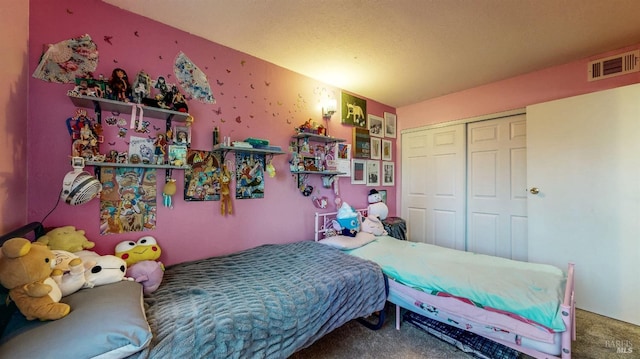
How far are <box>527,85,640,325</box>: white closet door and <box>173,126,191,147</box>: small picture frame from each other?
3170mm

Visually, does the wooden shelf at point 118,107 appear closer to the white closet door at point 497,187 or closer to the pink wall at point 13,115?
the pink wall at point 13,115

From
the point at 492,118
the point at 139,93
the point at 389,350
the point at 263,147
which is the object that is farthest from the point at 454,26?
the point at 389,350

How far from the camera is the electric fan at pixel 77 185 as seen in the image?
1340 millimetres

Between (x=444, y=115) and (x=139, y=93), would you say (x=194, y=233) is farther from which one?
(x=444, y=115)

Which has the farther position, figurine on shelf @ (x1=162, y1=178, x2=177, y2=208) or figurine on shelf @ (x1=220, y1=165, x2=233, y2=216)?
figurine on shelf @ (x1=220, y1=165, x2=233, y2=216)

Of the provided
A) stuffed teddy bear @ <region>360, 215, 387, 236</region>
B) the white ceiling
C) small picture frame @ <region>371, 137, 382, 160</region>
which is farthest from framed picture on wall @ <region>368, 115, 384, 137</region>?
stuffed teddy bear @ <region>360, 215, 387, 236</region>

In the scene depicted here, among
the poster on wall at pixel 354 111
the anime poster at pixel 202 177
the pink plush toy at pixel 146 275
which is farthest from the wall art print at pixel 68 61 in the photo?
the poster on wall at pixel 354 111

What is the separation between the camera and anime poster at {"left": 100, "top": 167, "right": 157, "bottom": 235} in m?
1.57

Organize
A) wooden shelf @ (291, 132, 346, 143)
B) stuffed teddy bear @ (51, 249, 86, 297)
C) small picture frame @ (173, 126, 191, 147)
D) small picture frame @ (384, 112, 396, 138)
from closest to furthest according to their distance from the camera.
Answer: stuffed teddy bear @ (51, 249, 86, 297), small picture frame @ (173, 126, 191, 147), wooden shelf @ (291, 132, 346, 143), small picture frame @ (384, 112, 396, 138)

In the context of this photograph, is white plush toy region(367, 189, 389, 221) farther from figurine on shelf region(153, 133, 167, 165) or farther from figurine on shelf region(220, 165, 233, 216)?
figurine on shelf region(153, 133, 167, 165)

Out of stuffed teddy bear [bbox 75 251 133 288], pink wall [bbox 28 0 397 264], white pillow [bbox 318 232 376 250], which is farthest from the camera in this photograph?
white pillow [bbox 318 232 376 250]

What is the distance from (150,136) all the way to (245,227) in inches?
39.5

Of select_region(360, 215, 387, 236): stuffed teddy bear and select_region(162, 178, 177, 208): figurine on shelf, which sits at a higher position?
select_region(162, 178, 177, 208): figurine on shelf

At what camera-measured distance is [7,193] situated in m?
1.18
